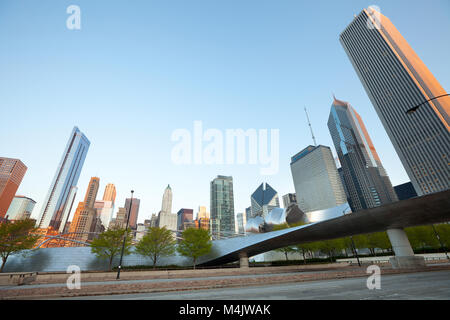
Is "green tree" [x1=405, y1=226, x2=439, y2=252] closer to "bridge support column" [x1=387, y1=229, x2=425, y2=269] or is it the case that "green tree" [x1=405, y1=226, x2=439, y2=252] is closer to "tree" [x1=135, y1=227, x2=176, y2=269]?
"bridge support column" [x1=387, y1=229, x2=425, y2=269]

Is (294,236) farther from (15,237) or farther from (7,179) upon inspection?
(7,179)

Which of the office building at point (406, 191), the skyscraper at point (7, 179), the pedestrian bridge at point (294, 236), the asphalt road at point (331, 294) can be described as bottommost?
the asphalt road at point (331, 294)

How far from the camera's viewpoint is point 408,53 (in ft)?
399

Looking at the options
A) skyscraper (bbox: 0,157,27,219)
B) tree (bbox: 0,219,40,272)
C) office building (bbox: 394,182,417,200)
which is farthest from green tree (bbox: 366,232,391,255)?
skyscraper (bbox: 0,157,27,219)

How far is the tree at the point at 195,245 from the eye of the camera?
3981 cm

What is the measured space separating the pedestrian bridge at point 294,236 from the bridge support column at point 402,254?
976 mm

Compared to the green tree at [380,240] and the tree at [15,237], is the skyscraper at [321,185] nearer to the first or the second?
the green tree at [380,240]

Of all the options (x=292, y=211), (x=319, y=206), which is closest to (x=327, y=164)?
(x=319, y=206)

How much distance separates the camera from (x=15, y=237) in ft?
110

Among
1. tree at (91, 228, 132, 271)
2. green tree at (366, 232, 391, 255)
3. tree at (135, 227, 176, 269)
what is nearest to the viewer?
tree at (91, 228, 132, 271)

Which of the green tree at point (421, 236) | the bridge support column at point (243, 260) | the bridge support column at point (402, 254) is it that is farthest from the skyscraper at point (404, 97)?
the bridge support column at point (243, 260)

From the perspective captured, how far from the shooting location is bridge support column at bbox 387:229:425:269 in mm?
23150

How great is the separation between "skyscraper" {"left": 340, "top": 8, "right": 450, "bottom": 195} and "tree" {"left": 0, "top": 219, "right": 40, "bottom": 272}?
486 feet

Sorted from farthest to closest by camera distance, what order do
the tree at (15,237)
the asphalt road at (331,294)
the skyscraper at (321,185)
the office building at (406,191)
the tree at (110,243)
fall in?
the skyscraper at (321,185), the office building at (406,191), the tree at (110,243), the tree at (15,237), the asphalt road at (331,294)
